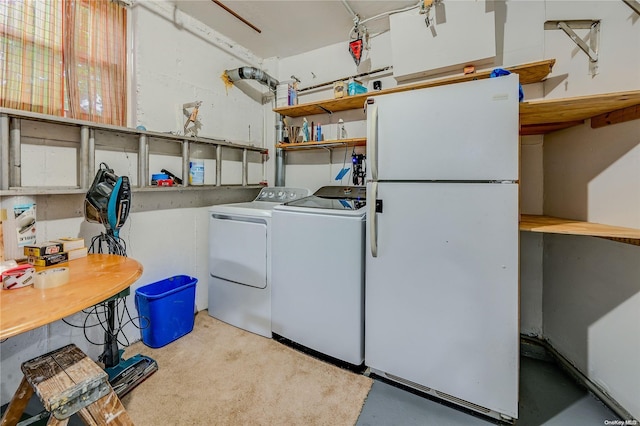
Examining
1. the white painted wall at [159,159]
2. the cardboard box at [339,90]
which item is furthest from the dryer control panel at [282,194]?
the cardboard box at [339,90]

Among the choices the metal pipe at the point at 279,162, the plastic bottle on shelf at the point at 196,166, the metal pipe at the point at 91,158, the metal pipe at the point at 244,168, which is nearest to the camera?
the metal pipe at the point at 91,158

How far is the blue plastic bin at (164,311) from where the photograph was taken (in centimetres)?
217

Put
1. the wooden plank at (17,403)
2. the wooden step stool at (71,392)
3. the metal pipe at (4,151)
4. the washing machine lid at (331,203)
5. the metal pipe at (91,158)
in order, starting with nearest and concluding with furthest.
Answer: the wooden step stool at (71,392)
the wooden plank at (17,403)
the metal pipe at (4,151)
the metal pipe at (91,158)
the washing machine lid at (331,203)

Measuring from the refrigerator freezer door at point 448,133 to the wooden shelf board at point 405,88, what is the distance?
72 cm

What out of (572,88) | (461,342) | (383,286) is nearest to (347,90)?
(572,88)

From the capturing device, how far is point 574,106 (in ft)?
4.93

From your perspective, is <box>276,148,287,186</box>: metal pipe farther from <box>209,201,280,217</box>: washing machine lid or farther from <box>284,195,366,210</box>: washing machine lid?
<box>284,195,366,210</box>: washing machine lid

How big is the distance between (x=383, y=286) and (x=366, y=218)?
45cm

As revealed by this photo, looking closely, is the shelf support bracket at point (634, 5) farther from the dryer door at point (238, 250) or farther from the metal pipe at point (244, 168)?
the metal pipe at point (244, 168)

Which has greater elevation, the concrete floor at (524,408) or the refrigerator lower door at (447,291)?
the refrigerator lower door at (447,291)

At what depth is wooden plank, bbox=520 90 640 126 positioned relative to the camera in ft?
4.47

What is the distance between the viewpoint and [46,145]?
5.80 ft

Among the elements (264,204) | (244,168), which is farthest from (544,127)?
(244,168)

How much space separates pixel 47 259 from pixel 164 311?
3.19 feet
